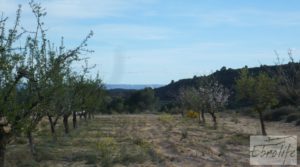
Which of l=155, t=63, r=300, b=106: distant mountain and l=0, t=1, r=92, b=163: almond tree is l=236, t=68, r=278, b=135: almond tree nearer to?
l=0, t=1, r=92, b=163: almond tree

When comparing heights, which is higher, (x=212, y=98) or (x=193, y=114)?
(x=212, y=98)

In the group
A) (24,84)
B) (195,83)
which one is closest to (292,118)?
(195,83)

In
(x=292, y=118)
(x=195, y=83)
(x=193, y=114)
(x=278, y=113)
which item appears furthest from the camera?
(x=195, y=83)

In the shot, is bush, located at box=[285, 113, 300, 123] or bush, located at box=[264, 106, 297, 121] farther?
bush, located at box=[264, 106, 297, 121]

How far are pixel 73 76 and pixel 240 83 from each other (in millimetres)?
9074

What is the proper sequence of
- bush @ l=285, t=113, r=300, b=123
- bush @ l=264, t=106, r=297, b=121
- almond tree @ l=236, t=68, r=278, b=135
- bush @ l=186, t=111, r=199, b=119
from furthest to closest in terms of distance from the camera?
bush @ l=186, t=111, r=199, b=119 < bush @ l=264, t=106, r=297, b=121 < bush @ l=285, t=113, r=300, b=123 < almond tree @ l=236, t=68, r=278, b=135

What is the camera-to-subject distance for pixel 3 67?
11.2 metres

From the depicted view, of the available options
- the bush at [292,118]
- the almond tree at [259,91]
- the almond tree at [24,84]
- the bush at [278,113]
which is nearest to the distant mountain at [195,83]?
the bush at [278,113]

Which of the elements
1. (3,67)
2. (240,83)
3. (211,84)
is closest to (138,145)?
(240,83)

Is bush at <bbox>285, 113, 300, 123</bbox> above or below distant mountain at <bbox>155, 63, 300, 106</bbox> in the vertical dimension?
below

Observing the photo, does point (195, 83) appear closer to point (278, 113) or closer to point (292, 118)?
point (278, 113)

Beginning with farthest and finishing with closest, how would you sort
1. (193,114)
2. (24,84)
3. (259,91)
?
(193,114)
(259,91)
(24,84)

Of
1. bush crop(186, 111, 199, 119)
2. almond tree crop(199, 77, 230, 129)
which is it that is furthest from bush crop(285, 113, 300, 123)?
bush crop(186, 111, 199, 119)

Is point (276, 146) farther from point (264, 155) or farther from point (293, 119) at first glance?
point (293, 119)
